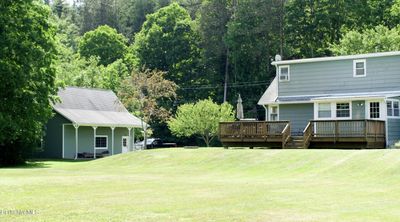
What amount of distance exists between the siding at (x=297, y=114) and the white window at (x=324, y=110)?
49.0 inches

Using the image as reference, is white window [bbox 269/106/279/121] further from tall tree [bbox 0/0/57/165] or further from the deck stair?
tall tree [bbox 0/0/57/165]

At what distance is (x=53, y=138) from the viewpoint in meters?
45.4

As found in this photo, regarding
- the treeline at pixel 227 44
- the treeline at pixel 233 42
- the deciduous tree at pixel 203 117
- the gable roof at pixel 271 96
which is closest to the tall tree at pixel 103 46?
→ the treeline at pixel 227 44

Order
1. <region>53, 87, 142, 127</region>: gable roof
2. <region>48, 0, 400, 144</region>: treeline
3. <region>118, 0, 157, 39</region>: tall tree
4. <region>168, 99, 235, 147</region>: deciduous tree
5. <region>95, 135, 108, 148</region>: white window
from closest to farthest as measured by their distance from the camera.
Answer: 1. <region>53, 87, 142, 127</region>: gable roof
2. <region>95, 135, 108, 148</region>: white window
3. <region>168, 99, 235, 147</region>: deciduous tree
4. <region>48, 0, 400, 144</region>: treeline
5. <region>118, 0, 157, 39</region>: tall tree

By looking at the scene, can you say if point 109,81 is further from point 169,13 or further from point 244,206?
point 244,206

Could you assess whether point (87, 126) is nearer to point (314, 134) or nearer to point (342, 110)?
point (314, 134)

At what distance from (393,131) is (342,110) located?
298cm

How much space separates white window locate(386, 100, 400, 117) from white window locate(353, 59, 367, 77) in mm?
2553

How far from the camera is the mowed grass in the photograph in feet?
37.8

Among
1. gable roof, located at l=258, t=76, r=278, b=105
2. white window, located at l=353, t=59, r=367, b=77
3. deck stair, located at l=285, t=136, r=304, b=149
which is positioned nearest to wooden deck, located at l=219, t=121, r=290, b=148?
deck stair, located at l=285, t=136, r=304, b=149

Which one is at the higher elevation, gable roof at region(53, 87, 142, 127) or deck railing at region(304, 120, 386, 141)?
gable roof at region(53, 87, 142, 127)

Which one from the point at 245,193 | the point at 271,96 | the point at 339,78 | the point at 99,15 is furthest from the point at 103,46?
the point at 245,193

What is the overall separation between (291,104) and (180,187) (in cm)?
2051

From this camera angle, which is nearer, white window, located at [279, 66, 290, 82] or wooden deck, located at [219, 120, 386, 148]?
wooden deck, located at [219, 120, 386, 148]
